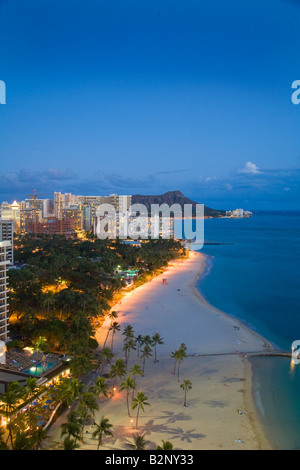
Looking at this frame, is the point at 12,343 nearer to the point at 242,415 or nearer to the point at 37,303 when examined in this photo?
the point at 37,303

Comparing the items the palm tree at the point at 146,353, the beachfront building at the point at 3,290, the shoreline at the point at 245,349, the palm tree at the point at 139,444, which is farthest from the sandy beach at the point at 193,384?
the beachfront building at the point at 3,290

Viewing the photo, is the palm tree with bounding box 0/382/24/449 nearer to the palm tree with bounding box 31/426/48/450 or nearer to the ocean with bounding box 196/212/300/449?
the palm tree with bounding box 31/426/48/450

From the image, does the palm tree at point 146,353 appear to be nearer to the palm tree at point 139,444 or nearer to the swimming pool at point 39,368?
the swimming pool at point 39,368

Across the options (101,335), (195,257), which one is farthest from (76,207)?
(101,335)

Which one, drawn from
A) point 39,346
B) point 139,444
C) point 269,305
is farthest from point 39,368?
point 269,305

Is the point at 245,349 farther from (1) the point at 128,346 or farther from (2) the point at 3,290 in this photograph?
(2) the point at 3,290
